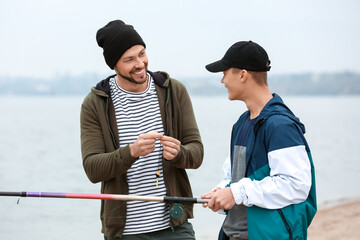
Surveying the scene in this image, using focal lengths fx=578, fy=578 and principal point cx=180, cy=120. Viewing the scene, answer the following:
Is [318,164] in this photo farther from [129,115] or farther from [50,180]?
[129,115]

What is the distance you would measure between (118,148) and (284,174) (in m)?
0.84

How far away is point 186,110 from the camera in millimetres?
2828

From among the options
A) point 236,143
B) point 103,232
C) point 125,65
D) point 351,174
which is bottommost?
point 351,174

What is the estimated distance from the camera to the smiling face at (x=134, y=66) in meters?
2.70

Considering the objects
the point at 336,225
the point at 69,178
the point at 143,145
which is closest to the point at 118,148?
the point at 143,145

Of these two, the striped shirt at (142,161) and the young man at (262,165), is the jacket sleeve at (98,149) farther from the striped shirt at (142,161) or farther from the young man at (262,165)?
the young man at (262,165)

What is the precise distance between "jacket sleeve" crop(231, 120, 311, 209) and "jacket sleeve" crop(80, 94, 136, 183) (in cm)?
60

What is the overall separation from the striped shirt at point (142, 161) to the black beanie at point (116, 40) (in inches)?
6.6

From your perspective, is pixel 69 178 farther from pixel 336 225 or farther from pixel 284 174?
pixel 284 174

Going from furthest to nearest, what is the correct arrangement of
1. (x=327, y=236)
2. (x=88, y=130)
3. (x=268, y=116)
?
(x=327, y=236), (x=88, y=130), (x=268, y=116)

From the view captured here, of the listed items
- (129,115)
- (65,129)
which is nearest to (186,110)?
(129,115)

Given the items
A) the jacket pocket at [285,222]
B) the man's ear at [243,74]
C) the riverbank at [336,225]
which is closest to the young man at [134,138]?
the man's ear at [243,74]

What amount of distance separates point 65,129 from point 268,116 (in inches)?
1543

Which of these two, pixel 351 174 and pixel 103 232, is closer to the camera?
pixel 103 232
